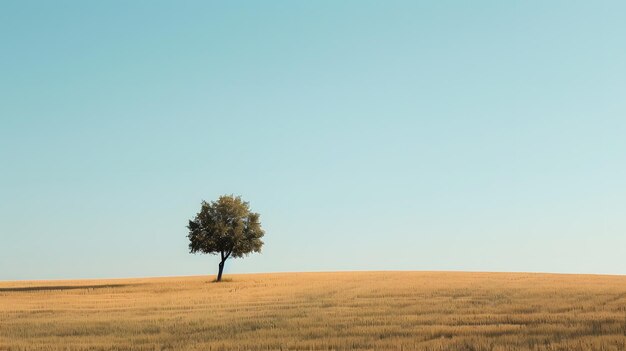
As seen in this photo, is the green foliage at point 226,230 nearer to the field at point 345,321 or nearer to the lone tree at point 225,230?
the lone tree at point 225,230

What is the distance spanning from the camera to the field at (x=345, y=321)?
85.3ft

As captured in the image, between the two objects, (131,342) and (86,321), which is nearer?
(131,342)

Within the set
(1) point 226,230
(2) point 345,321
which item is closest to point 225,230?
(1) point 226,230

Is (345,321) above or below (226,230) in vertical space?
below

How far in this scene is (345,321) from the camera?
32.1 metres

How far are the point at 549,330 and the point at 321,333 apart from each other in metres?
8.15

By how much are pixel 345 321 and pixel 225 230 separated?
146ft

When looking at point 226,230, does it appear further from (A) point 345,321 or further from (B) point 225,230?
(A) point 345,321

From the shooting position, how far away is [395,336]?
27312mm

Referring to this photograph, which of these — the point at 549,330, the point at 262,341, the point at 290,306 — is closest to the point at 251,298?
the point at 290,306

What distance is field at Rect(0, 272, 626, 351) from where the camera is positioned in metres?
26.0

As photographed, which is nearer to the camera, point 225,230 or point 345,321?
point 345,321

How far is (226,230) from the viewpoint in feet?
248

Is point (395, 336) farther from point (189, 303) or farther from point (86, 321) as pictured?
point (189, 303)
